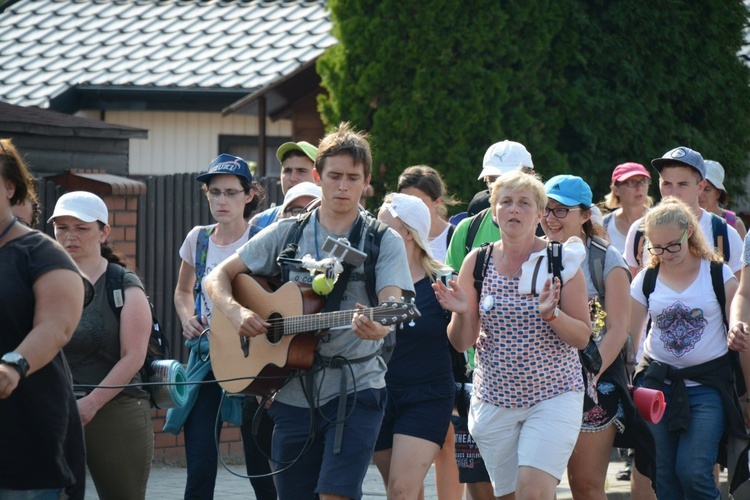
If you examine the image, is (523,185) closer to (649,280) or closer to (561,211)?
(561,211)

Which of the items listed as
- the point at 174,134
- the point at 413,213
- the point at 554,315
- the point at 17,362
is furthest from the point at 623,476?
the point at 174,134

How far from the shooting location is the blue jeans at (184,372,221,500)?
708 centimetres

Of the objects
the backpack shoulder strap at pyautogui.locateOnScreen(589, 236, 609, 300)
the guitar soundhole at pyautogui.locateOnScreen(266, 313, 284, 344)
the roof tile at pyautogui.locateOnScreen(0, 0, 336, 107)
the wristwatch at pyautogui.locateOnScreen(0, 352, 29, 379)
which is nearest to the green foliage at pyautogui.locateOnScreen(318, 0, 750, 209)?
the roof tile at pyautogui.locateOnScreen(0, 0, 336, 107)

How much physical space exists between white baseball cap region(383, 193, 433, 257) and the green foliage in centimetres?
584

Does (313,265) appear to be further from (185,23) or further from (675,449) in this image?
(185,23)

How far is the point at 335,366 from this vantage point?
18.7 feet

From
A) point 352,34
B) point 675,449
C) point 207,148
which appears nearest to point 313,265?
point 675,449

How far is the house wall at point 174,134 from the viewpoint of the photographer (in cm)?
1762

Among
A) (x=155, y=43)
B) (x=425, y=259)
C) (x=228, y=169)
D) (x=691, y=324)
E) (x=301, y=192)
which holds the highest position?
(x=155, y=43)

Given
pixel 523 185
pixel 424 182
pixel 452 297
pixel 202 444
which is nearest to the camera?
pixel 452 297

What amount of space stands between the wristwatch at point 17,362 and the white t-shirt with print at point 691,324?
4158mm

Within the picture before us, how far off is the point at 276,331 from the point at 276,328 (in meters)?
0.02

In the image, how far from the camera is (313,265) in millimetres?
5645

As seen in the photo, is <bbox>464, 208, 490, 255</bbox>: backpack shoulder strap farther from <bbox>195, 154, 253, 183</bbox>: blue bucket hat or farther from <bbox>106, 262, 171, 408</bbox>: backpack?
<bbox>106, 262, 171, 408</bbox>: backpack
